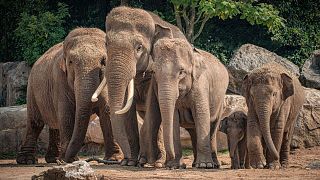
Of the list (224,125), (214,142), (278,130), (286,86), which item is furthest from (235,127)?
(286,86)

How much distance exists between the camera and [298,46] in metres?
25.0

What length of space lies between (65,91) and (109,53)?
144 centimetres

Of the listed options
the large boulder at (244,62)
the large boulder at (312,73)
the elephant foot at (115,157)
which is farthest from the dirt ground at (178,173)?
the large boulder at (312,73)

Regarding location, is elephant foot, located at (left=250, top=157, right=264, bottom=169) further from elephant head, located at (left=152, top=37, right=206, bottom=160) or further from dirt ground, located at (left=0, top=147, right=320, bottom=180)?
elephant head, located at (left=152, top=37, right=206, bottom=160)

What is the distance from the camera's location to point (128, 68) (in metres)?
14.1

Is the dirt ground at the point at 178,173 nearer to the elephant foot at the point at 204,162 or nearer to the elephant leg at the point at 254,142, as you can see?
the elephant foot at the point at 204,162

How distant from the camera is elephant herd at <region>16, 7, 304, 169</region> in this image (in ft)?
45.7

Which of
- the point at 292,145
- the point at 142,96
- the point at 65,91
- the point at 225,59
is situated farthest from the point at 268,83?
the point at 225,59

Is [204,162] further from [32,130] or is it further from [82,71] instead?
[32,130]

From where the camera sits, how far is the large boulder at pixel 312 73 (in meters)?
21.7

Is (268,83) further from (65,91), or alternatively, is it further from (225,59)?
(225,59)

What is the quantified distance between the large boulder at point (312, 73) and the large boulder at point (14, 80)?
6916 millimetres

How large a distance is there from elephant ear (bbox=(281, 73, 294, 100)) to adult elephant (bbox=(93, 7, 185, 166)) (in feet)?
6.68

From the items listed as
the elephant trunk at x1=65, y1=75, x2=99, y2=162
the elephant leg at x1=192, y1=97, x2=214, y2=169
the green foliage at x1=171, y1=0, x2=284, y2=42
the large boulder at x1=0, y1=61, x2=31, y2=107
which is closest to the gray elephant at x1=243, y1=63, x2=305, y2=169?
the elephant leg at x1=192, y1=97, x2=214, y2=169
